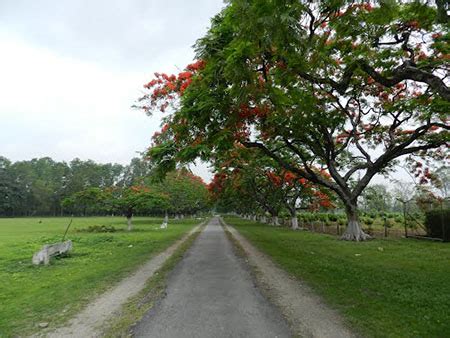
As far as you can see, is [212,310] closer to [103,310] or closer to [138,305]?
[138,305]

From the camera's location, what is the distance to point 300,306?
5.82 metres

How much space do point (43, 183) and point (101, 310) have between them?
298 feet

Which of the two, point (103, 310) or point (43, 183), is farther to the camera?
point (43, 183)

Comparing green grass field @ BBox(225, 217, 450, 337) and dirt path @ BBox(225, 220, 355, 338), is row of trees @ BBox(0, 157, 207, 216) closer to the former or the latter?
green grass field @ BBox(225, 217, 450, 337)

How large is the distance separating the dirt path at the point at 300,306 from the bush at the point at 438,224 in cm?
1224

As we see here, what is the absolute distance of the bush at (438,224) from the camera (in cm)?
1691

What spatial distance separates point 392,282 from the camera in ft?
25.5

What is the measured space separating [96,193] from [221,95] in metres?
19.3

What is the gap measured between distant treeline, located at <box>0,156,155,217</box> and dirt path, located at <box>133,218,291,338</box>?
220 ft

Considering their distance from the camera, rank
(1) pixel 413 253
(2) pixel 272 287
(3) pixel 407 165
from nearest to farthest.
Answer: (2) pixel 272 287
(1) pixel 413 253
(3) pixel 407 165

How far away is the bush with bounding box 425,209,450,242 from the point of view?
1691cm

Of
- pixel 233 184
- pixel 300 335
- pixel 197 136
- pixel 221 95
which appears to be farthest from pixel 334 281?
pixel 233 184

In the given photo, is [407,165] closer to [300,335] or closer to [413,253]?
[413,253]

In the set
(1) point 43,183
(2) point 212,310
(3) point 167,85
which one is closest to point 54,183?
(1) point 43,183
